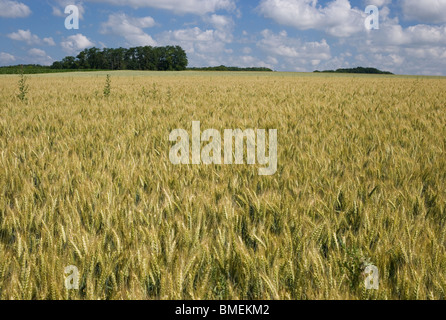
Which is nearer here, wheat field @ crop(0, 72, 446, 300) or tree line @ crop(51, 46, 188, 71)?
wheat field @ crop(0, 72, 446, 300)

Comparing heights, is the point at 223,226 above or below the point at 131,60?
below

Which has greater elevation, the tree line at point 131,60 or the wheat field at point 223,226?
the tree line at point 131,60

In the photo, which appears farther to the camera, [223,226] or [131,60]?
[131,60]

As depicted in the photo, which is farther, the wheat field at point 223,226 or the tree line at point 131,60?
the tree line at point 131,60

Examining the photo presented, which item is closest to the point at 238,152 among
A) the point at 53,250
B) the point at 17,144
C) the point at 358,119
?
the point at 53,250

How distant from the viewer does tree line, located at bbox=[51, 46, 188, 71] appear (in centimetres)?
8412

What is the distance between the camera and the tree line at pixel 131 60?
3312 inches

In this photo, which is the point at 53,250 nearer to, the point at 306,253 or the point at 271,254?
the point at 271,254

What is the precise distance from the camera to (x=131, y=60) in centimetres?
9038

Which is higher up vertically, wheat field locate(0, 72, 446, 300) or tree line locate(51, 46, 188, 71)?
tree line locate(51, 46, 188, 71)

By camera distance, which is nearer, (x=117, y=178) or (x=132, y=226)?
(x=132, y=226)

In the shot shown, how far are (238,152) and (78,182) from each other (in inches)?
54.6
